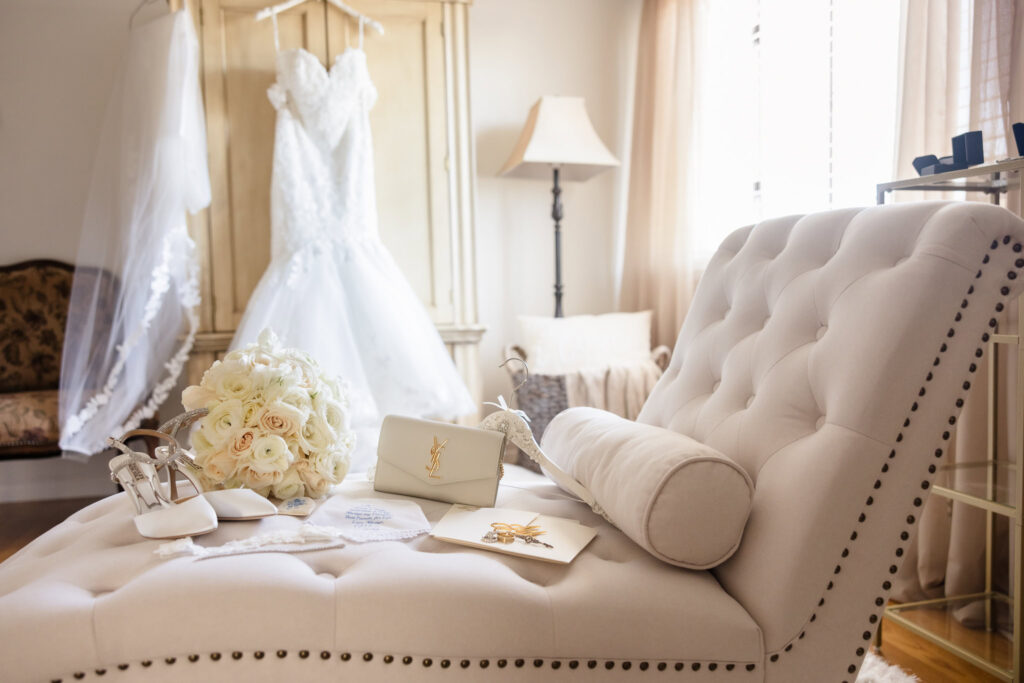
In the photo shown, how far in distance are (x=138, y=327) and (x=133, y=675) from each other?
6.62 ft

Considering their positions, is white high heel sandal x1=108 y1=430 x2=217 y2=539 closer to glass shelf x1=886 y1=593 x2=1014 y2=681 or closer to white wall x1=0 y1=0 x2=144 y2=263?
glass shelf x1=886 y1=593 x2=1014 y2=681

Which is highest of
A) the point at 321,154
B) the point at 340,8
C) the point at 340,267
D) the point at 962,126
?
the point at 340,8

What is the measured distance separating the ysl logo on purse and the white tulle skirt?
1.30 m

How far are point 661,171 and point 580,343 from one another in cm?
94

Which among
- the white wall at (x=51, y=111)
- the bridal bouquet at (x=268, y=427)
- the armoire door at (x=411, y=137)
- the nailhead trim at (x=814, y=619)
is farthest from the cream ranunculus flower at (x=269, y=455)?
the white wall at (x=51, y=111)

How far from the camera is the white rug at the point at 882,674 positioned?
1625mm

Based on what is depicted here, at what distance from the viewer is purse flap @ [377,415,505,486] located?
1.33m

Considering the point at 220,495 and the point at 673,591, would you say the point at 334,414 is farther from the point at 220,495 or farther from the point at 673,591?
the point at 673,591

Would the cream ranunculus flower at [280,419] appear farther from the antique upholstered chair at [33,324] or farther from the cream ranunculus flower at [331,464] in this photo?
the antique upholstered chair at [33,324]

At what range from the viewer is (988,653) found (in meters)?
1.74

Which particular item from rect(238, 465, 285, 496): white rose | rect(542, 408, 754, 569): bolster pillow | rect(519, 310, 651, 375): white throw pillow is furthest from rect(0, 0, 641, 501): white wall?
rect(542, 408, 754, 569): bolster pillow

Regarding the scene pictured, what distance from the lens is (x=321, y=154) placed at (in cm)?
292

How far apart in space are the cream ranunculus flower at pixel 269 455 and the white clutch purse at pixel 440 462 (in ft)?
0.62

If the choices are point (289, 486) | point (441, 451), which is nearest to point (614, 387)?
point (441, 451)
